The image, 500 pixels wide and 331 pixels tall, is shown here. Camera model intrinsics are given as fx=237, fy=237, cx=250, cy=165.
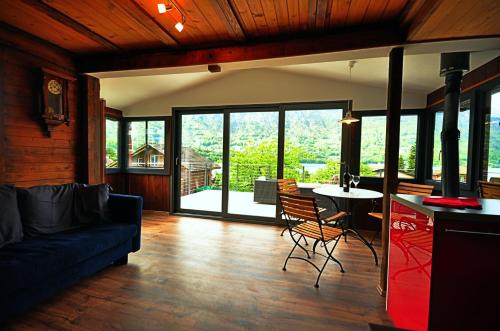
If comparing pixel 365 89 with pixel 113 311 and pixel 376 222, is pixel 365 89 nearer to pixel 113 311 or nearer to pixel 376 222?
pixel 376 222

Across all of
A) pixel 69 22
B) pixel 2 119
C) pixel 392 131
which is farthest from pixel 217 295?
pixel 69 22

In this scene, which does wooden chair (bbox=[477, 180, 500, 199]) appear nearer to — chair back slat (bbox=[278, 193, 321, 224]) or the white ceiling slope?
the white ceiling slope

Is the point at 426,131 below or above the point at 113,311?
above

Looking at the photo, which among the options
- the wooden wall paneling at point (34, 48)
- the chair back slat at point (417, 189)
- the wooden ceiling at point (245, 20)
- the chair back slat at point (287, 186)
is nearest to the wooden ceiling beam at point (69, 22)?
the wooden ceiling at point (245, 20)

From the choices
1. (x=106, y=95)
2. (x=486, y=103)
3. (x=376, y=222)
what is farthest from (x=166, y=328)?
(x=106, y=95)

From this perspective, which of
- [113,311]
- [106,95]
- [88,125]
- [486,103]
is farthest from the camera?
[106,95]

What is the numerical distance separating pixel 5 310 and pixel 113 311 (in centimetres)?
63

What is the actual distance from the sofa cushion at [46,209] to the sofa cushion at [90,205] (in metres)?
0.06

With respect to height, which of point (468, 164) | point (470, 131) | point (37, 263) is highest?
point (470, 131)

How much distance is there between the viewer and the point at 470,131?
9.19 feet

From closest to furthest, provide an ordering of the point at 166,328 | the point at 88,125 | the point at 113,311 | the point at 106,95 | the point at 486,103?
the point at 166,328, the point at 113,311, the point at 486,103, the point at 88,125, the point at 106,95

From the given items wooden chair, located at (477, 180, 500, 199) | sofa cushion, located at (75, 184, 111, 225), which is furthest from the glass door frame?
sofa cushion, located at (75, 184, 111, 225)

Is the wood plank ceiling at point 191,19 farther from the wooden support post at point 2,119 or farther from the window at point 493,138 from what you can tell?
the window at point 493,138

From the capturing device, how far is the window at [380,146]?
3.82 m
